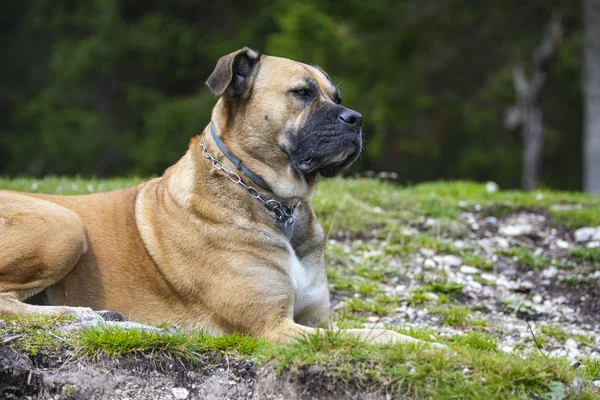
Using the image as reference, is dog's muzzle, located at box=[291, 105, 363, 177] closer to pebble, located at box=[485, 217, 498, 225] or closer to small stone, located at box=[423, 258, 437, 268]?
small stone, located at box=[423, 258, 437, 268]

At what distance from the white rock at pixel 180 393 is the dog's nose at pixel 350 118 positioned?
190 centimetres

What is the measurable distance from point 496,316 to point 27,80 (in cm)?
2042

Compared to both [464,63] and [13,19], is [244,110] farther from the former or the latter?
[13,19]

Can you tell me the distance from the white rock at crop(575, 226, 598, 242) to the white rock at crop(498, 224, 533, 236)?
0.44m

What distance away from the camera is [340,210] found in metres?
8.23

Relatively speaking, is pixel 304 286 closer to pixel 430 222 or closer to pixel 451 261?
pixel 451 261

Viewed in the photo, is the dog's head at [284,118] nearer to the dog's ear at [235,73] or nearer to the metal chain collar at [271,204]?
the dog's ear at [235,73]

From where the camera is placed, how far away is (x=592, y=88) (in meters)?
15.3

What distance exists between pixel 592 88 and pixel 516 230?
26.2 feet

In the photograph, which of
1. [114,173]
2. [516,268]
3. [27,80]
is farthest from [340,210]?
[27,80]

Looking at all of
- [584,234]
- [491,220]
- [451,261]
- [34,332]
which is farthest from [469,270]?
[34,332]

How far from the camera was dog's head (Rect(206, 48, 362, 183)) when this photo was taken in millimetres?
5133

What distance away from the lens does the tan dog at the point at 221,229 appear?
16.3ft

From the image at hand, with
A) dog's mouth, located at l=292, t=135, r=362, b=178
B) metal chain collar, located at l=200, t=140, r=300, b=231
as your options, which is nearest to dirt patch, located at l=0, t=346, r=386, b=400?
metal chain collar, located at l=200, t=140, r=300, b=231
